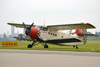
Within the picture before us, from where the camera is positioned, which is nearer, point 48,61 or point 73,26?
point 48,61

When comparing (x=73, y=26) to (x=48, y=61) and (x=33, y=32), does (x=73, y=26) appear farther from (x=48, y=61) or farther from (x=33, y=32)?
(x=48, y=61)

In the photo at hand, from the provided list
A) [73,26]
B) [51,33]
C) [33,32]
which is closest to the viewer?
[33,32]

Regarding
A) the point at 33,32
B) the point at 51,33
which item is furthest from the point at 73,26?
the point at 33,32

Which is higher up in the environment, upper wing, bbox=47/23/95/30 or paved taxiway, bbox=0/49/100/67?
upper wing, bbox=47/23/95/30

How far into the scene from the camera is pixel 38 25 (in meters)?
26.9

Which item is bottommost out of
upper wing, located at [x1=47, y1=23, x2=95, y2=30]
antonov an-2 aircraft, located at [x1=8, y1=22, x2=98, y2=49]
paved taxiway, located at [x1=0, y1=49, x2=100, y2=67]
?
paved taxiway, located at [x1=0, y1=49, x2=100, y2=67]

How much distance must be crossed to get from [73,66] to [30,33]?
1697cm

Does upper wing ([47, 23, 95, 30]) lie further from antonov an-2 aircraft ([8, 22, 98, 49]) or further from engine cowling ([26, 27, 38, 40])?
engine cowling ([26, 27, 38, 40])

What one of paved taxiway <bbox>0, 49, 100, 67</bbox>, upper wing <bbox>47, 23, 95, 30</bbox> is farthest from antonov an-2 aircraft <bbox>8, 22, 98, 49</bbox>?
paved taxiway <bbox>0, 49, 100, 67</bbox>

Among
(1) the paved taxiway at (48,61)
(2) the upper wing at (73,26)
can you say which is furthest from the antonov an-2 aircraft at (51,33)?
(1) the paved taxiway at (48,61)

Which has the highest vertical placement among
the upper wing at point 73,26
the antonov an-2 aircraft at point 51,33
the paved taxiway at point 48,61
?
the upper wing at point 73,26

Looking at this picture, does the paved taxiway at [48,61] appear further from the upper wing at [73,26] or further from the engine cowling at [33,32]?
the engine cowling at [33,32]

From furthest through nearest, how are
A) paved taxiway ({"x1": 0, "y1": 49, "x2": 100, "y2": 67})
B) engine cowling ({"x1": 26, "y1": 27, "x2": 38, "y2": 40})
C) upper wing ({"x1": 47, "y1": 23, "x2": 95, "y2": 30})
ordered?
engine cowling ({"x1": 26, "y1": 27, "x2": 38, "y2": 40}), upper wing ({"x1": 47, "y1": 23, "x2": 95, "y2": 30}), paved taxiway ({"x1": 0, "y1": 49, "x2": 100, "y2": 67})

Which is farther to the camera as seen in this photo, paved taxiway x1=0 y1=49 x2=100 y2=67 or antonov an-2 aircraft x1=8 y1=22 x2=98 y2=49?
antonov an-2 aircraft x1=8 y1=22 x2=98 y2=49
